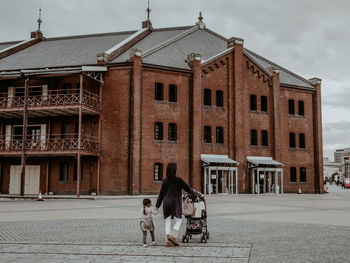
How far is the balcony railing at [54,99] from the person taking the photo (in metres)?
26.3

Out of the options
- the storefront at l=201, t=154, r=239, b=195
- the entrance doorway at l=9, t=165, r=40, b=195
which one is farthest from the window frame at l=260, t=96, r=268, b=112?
the entrance doorway at l=9, t=165, r=40, b=195

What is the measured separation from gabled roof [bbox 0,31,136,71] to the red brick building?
13 centimetres

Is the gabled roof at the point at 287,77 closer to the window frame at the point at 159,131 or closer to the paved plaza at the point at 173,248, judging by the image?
Result: the window frame at the point at 159,131

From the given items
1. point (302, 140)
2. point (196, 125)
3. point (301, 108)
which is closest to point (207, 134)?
point (196, 125)

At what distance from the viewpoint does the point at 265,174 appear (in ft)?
108

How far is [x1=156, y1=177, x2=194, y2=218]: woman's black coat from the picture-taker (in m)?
7.90

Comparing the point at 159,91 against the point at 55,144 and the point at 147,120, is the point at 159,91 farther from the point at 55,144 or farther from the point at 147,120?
the point at 55,144

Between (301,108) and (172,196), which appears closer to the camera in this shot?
(172,196)

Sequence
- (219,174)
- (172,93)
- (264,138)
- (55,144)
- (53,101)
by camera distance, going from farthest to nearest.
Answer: (264,138), (219,174), (172,93), (53,101), (55,144)

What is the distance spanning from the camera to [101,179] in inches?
1089

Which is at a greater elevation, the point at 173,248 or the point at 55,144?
the point at 55,144

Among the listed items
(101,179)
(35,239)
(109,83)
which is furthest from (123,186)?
(35,239)

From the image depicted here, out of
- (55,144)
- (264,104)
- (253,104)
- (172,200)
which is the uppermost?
(264,104)

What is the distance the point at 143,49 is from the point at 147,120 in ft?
23.8
